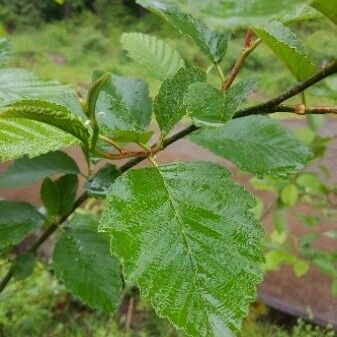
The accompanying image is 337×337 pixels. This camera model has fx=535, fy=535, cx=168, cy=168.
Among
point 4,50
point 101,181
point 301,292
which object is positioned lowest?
point 301,292

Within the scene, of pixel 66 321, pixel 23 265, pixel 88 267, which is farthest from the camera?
pixel 66 321

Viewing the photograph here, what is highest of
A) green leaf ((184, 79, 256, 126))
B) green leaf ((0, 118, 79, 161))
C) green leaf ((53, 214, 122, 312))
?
green leaf ((184, 79, 256, 126))

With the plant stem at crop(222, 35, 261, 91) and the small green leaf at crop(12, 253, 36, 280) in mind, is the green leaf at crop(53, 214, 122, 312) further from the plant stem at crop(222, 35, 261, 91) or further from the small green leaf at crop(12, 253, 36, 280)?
the plant stem at crop(222, 35, 261, 91)

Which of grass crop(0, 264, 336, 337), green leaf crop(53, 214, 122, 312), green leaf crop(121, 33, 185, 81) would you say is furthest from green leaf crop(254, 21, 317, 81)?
grass crop(0, 264, 336, 337)

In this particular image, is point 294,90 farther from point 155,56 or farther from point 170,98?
point 155,56

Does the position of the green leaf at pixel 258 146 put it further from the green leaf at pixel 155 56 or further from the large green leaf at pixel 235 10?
the large green leaf at pixel 235 10

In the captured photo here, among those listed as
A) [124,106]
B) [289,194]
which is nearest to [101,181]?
[124,106]

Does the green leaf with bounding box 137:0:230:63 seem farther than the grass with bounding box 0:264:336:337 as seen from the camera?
No
